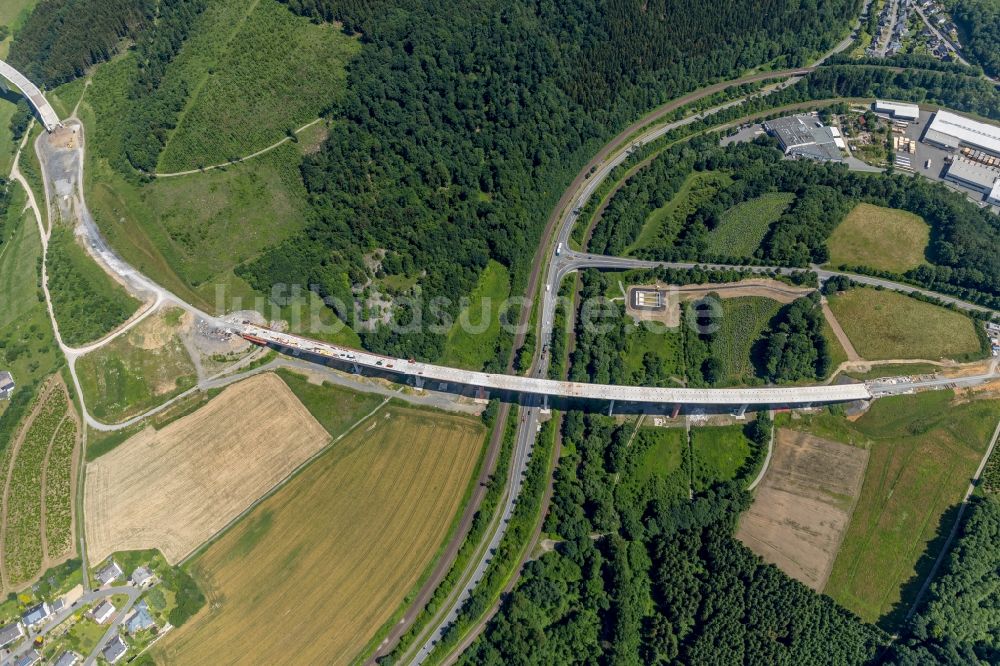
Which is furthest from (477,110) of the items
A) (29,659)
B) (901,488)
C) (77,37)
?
(29,659)

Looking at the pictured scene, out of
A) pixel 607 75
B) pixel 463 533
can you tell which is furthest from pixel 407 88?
pixel 463 533

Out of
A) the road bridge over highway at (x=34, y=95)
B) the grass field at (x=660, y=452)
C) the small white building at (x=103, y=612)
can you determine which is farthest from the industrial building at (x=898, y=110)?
the road bridge over highway at (x=34, y=95)

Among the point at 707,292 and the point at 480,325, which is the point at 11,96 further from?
the point at 707,292

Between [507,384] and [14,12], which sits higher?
[14,12]

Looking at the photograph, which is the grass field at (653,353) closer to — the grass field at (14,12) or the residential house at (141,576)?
the residential house at (141,576)

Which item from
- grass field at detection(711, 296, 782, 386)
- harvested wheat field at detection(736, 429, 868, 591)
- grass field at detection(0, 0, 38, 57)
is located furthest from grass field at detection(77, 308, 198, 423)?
grass field at detection(0, 0, 38, 57)

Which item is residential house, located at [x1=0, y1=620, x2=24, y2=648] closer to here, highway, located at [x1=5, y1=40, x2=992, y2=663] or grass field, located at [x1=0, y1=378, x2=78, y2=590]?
grass field, located at [x1=0, y1=378, x2=78, y2=590]
